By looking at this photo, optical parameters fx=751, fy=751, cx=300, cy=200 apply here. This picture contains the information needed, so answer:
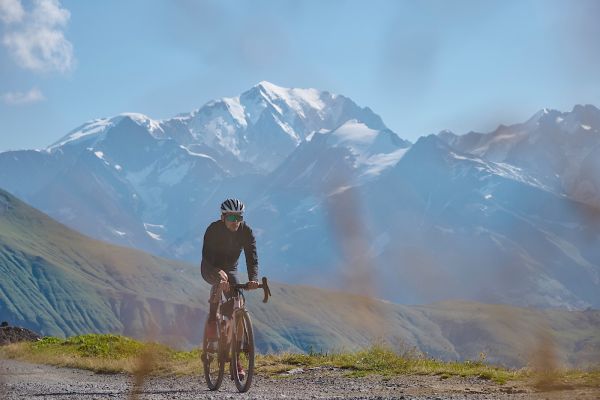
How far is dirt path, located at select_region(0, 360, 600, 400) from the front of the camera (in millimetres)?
15016

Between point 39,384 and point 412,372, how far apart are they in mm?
10230

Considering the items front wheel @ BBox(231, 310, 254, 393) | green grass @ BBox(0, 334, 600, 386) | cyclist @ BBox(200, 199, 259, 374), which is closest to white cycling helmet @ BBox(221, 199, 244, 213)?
cyclist @ BBox(200, 199, 259, 374)

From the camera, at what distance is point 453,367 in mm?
20562

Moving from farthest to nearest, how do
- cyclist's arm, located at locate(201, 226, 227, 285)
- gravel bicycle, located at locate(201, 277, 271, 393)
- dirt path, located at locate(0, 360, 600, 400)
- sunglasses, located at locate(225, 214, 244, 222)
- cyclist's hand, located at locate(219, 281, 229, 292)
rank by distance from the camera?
cyclist's arm, located at locate(201, 226, 227, 285), gravel bicycle, located at locate(201, 277, 271, 393), sunglasses, located at locate(225, 214, 244, 222), cyclist's hand, located at locate(219, 281, 229, 292), dirt path, located at locate(0, 360, 600, 400)

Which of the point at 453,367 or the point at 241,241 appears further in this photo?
the point at 453,367

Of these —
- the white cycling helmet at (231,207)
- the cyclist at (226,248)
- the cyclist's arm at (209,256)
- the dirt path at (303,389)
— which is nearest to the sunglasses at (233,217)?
the cyclist at (226,248)

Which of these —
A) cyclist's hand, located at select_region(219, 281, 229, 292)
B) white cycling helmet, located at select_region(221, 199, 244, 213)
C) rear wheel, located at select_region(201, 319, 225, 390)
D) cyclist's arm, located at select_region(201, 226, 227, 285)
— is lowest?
rear wheel, located at select_region(201, 319, 225, 390)

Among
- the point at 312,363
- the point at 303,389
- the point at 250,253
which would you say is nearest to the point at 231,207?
the point at 250,253

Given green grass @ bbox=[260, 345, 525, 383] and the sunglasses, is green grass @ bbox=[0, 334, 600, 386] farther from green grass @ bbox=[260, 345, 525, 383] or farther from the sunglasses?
the sunglasses

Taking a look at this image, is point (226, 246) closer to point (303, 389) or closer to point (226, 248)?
point (226, 248)

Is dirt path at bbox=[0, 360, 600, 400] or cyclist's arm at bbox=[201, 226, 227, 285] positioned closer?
dirt path at bbox=[0, 360, 600, 400]

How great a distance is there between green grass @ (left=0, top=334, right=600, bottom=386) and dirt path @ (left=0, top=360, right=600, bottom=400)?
67cm

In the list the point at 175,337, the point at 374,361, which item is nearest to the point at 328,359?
the point at 374,361

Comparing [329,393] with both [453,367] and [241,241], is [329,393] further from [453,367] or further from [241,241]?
[453,367]
